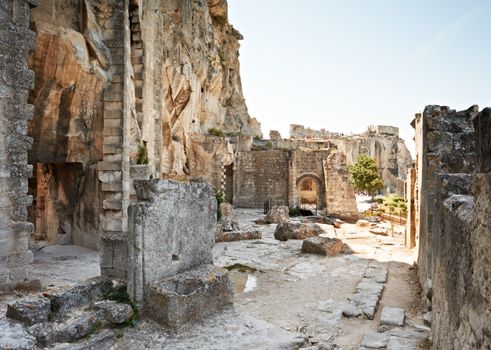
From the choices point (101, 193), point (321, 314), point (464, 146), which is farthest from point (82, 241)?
point (464, 146)

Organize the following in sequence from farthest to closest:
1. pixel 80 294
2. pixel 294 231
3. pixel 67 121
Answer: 1. pixel 294 231
2. pixel 67 121
3. pixel 80 294

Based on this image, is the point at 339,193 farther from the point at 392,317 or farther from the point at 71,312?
the point at 71,312

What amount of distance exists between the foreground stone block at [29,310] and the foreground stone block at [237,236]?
8801 millimetres

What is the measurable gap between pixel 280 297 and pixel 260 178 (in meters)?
18.9

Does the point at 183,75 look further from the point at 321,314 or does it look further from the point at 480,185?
the point at 480,185

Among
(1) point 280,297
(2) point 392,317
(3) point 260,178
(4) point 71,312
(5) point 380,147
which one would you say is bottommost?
(1) point 280,297

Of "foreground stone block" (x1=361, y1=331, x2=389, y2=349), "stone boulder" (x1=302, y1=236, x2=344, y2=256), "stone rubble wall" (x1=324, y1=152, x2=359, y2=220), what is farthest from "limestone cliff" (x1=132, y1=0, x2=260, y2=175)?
"foreground stone block" (x1=361, y1=331, x2=389, y2=349)

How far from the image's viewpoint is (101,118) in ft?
34.9

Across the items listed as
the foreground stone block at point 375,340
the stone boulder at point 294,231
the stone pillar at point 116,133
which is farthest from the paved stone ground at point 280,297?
the stone pillar at point 116,133

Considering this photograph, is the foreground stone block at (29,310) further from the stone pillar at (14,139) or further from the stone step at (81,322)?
the stone pillar at (14,139)

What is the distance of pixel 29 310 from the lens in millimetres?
4543

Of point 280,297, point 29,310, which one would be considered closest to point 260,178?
point 280,297

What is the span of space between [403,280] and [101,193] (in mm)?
8298

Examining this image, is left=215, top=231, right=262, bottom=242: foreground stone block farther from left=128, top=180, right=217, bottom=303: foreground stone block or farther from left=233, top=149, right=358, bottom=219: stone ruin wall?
left=233, top=149, right=358, bottom=219: stone ruin wall
